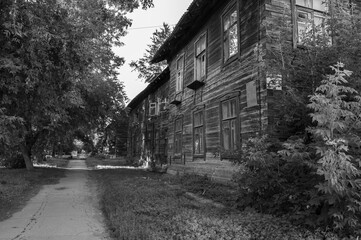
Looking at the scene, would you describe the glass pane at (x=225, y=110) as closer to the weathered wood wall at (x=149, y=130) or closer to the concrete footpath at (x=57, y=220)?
the concrete footpath at (x=57, y=220)

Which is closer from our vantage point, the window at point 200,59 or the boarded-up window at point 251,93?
the boarded-up window at point 251,93

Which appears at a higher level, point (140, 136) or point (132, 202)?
point (140, 136)

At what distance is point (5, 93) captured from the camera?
7.61 metres

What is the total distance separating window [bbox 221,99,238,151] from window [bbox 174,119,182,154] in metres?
5.80

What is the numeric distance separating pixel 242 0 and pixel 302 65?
4.68 metres

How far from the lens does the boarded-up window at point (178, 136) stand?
16822 mm

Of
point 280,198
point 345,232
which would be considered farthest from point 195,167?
point 345,232

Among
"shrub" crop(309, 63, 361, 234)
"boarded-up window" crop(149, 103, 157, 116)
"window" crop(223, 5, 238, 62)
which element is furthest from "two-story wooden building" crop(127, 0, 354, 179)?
"boarded-up window" crop(149, 103, 157, 116)

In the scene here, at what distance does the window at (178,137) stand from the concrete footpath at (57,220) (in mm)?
6519

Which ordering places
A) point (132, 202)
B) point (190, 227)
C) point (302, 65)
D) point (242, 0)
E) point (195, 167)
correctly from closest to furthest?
1. point (190, 227)
2. point (302, 65)
3. point (132, 202)
4. point (242, 0)
5. point (195, 167)

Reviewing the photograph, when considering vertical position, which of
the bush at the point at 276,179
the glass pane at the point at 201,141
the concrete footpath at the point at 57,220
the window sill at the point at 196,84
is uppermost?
the window sill at the point at 196,84

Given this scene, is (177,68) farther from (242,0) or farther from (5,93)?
(5,93)

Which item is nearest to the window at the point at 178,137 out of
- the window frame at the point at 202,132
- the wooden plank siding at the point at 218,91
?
the wooden plank siding at the point at 218,91

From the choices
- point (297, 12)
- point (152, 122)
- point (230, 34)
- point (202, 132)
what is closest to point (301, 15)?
point (297, 12)
